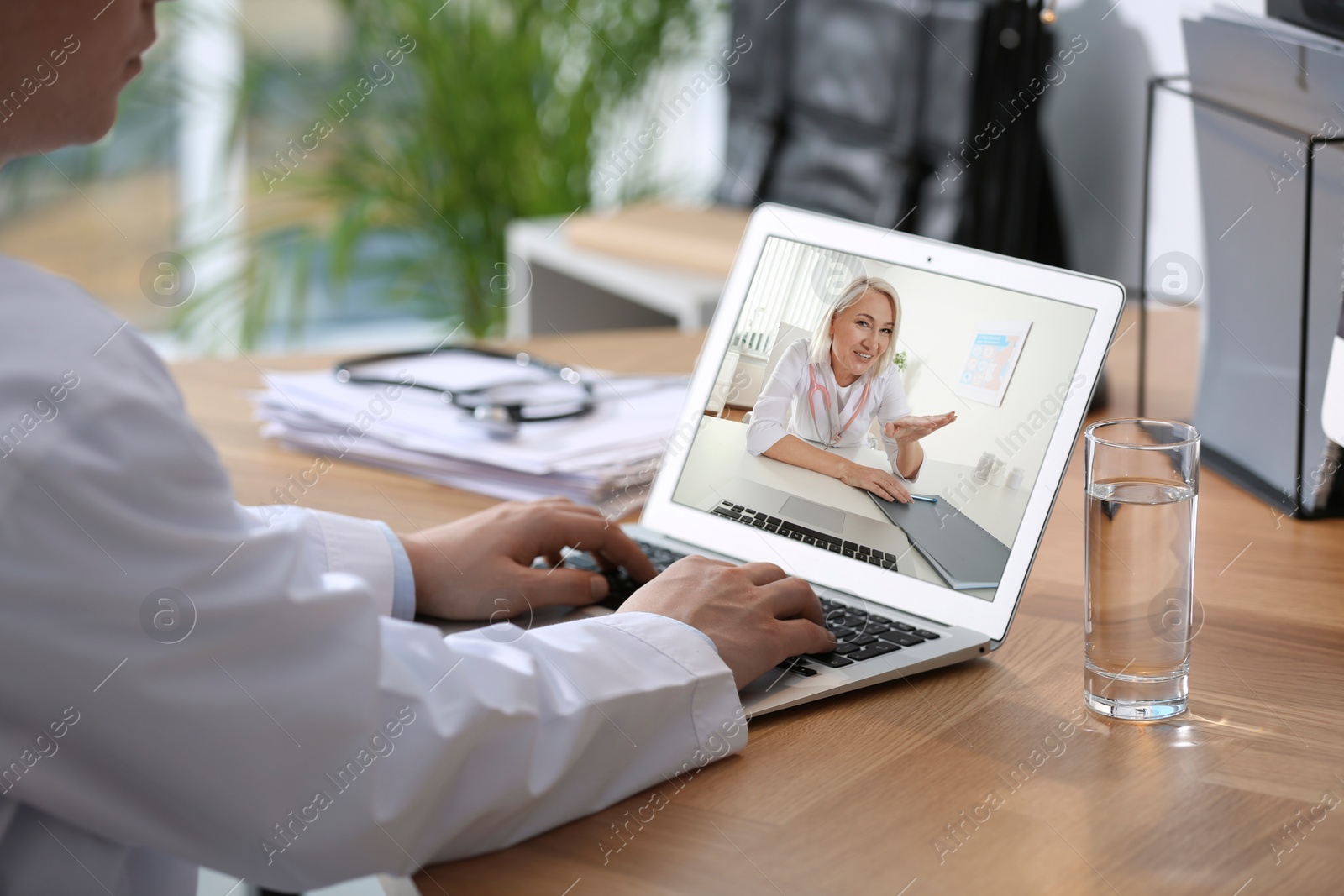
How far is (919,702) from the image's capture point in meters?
0.75

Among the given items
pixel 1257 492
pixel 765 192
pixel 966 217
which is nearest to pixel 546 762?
pixel 1257 492

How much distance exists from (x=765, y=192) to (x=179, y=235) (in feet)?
5.64

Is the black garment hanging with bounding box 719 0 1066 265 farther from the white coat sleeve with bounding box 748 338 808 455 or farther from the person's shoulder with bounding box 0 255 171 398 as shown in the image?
the person's shoulder with bounding box 0 255 171 398

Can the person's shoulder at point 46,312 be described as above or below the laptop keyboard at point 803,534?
above

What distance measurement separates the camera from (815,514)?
87 cm

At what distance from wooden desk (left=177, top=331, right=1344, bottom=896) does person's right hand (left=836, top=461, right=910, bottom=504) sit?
12 cm

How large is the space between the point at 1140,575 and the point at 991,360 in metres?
0.18

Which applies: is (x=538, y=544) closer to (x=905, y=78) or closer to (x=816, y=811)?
(x=816, y=811)

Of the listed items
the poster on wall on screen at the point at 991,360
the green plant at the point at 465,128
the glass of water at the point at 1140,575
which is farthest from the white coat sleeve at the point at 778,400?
the green plant at the point at 465,128

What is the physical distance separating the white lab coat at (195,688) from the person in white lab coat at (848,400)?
0.93 feet

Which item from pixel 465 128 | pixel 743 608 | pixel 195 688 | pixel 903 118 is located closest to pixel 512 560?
pixel 743 608

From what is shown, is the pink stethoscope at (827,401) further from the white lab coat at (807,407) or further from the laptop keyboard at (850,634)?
the laptop keyboard at (850,634)

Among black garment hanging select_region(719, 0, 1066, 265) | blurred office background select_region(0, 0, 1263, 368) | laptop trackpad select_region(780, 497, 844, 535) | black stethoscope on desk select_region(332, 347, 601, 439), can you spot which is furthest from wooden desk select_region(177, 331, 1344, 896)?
blurred office background select_region(0, 0, 1263, 368)

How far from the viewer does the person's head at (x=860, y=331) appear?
845mm
